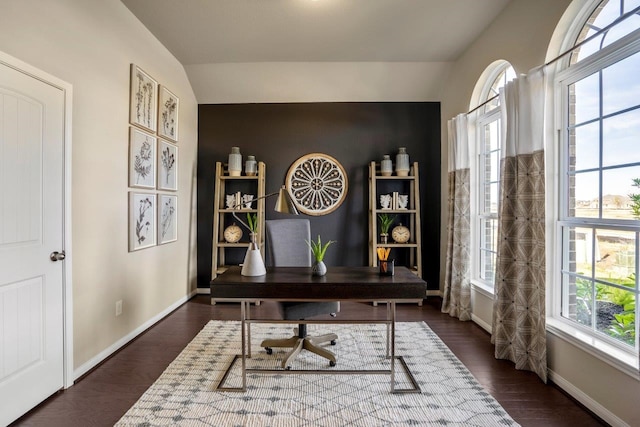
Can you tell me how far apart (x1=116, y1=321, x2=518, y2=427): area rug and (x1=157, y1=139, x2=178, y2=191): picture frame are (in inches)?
67.8

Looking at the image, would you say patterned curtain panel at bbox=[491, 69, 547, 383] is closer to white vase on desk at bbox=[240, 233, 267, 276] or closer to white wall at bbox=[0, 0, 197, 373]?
white vase on desk at bbox=[240, 233, 267, 276]

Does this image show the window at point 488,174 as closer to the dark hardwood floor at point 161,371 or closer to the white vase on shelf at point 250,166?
the dark hardwood floor at point 161,371

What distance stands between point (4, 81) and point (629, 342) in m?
3.63

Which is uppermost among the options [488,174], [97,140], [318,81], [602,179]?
[318,81]

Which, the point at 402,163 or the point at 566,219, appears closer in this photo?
the point at 566,219

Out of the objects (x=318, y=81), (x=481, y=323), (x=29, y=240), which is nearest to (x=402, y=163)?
(x=318, y=81)

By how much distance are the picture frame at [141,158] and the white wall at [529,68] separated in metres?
3.28

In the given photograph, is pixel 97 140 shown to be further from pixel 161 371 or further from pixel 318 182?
pixel 318 182

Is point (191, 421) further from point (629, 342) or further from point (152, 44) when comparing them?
point (152, 44)

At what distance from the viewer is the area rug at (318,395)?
204cm

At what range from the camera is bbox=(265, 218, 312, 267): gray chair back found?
10.1ft

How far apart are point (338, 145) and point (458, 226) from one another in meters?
1.87

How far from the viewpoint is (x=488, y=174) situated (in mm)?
3738

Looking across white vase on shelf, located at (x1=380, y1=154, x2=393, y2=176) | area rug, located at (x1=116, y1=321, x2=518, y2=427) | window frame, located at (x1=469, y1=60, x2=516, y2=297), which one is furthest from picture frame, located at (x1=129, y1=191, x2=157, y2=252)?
window frame, located at (x1=469, y1=60, x2=516, y2=297)
